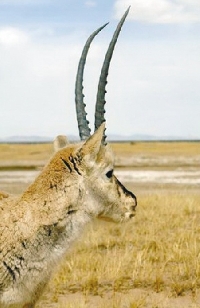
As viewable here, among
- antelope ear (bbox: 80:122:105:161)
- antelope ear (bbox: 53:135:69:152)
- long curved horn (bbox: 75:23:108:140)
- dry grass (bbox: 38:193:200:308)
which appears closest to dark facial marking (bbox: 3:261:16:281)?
dry grass (bbox: 38:193:200:308)

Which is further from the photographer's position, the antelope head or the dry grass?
the dry grass

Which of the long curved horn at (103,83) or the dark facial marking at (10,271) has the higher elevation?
the long curved horn at (103,83)

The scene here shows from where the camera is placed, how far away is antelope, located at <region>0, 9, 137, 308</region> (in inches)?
224

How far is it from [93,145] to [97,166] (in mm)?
268

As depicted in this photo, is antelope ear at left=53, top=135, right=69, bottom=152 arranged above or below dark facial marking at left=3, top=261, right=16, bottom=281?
above

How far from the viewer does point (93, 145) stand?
5922mm

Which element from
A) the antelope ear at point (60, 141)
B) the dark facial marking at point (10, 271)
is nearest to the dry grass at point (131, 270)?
the antelope ear at point (60, 141)

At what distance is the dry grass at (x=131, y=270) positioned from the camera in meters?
8.51

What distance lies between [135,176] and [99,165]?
26.9m

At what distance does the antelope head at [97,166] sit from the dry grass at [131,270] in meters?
0.24

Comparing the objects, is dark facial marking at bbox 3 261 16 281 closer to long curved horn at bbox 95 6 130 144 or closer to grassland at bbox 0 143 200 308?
grassland at bbox 0 143 200 308

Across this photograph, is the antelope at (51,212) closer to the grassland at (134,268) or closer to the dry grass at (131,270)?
the grassland at (134,268)

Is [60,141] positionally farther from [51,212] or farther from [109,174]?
[51,212]

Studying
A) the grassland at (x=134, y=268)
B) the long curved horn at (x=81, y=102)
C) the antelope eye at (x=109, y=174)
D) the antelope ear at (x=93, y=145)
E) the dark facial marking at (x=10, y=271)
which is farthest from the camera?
the grassland at (x=134, y=268)
